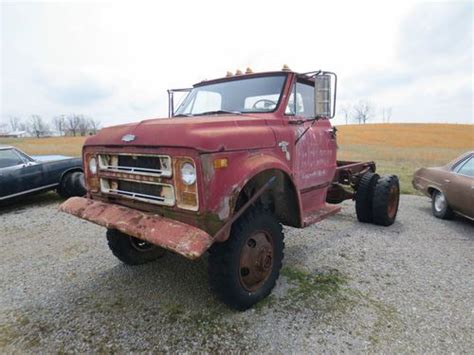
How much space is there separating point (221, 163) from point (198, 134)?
0.94 feet

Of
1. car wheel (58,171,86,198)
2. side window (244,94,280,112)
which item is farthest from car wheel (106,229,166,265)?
car wheel (58,171,86,198)

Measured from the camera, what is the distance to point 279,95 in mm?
3811

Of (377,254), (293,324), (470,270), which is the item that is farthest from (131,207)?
(470,270)

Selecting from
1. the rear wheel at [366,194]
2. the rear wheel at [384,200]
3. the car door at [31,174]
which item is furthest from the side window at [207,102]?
the car door at [31,174]

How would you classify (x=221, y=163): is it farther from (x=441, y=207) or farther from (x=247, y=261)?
(x=441, y=207)

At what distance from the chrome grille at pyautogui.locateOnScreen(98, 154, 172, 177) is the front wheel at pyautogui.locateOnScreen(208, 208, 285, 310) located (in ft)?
2.56

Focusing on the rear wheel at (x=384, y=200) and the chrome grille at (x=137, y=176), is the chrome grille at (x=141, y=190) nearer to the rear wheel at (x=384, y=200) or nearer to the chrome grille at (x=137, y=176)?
the chrome grille at (x=137, y=176)

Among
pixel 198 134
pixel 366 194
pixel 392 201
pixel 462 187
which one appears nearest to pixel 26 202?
pixel 198 134

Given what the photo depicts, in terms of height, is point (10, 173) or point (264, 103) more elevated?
point (264, 103)

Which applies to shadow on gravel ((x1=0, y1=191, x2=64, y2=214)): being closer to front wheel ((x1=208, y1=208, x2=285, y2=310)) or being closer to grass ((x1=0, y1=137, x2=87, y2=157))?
front wheel ((x1=208, y1=208, x2=285, y2=310))

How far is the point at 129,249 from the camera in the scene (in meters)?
4.02

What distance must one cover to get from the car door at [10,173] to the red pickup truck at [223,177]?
15.8 feet

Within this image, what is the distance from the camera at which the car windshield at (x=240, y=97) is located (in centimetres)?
384

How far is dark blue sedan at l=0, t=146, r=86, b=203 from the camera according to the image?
289 inches
